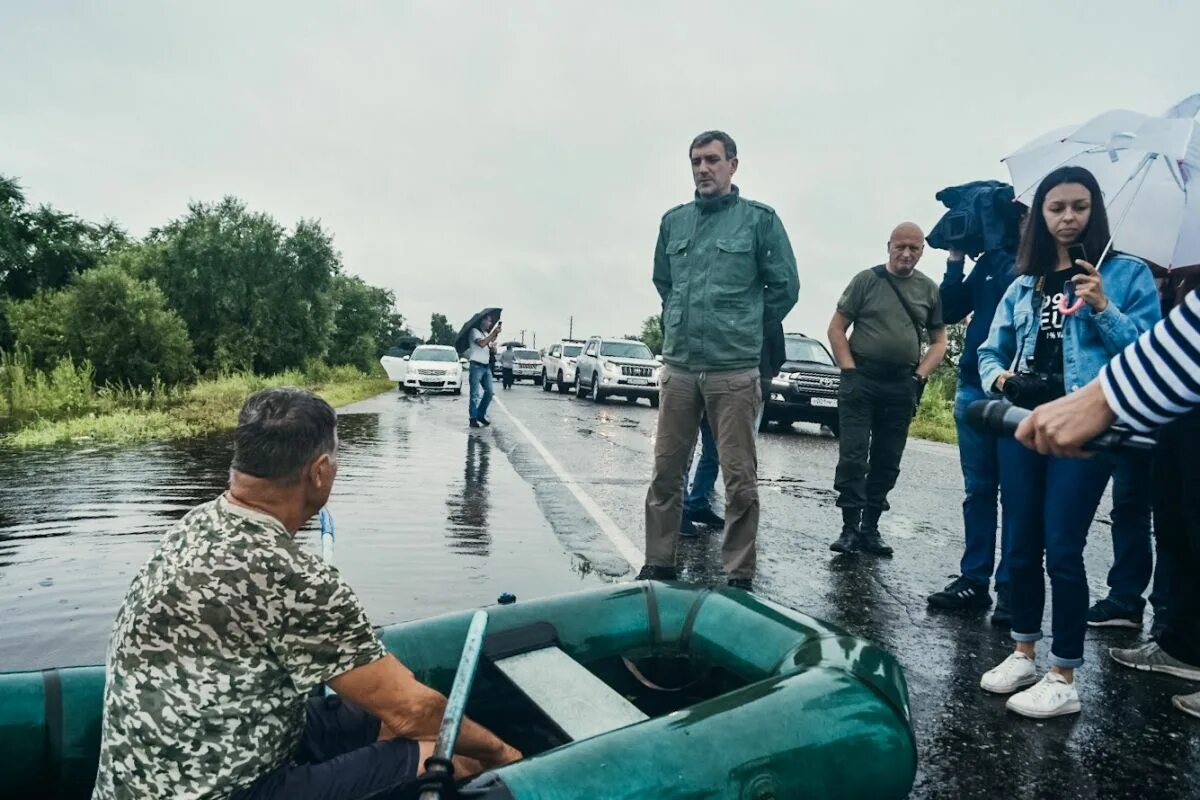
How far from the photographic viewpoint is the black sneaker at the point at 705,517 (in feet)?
22.3

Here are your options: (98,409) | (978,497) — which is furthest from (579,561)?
Result: (98,409)

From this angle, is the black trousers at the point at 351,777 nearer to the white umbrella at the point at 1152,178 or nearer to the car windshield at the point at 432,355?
the white umbrella at the point at 1152,178

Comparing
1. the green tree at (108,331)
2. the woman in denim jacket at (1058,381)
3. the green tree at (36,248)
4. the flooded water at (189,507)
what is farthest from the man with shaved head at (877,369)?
the green tree at (36,248)

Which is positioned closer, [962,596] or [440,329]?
[962,596]

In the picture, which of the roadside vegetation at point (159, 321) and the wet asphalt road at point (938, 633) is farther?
the roadside vegetation at point (159, 321)

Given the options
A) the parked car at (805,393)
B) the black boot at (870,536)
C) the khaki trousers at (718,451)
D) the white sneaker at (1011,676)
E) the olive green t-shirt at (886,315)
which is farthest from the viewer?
the parked car at (805,393)

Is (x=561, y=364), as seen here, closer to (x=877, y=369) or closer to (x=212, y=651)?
(x=877, y=369)

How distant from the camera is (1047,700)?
10.8ft

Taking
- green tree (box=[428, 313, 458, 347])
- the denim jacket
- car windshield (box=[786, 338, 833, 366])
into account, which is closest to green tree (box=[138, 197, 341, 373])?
car windshield (box=[786, 338, 833, 366])

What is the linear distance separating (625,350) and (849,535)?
19.3m

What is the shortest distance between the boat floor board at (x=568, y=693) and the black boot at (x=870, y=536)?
3673 mm

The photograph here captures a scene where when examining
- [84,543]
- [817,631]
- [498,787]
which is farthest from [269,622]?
[84,543]

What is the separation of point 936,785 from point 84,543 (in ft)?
17.8

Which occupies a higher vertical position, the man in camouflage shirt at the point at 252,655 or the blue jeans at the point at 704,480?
the man in camouflage shirt at the point at 252,655
